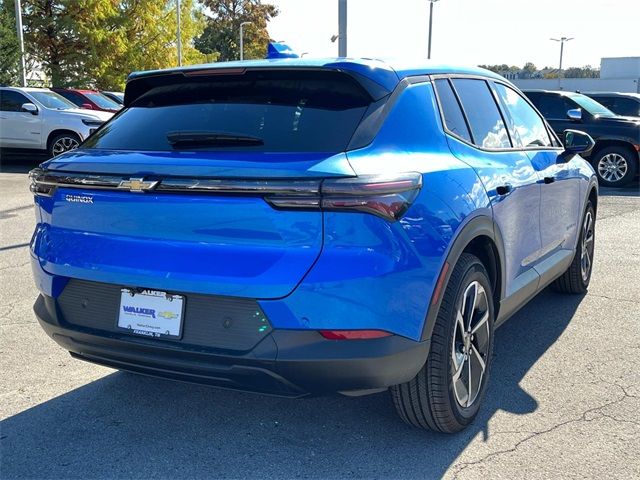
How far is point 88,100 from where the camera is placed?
1609 cm

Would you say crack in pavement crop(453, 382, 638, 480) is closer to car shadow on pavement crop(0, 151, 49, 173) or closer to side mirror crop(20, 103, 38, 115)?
side mirror crop(20, 103, 38, 115)

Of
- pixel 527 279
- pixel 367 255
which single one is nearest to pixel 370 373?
pixel 367 255

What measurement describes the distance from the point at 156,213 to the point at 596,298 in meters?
4.08

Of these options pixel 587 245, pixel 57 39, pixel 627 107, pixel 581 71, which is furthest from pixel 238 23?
pixel 581 71

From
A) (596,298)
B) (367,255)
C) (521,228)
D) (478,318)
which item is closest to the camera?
(367,255)

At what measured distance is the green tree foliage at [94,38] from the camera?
27.4m

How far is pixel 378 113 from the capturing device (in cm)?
276

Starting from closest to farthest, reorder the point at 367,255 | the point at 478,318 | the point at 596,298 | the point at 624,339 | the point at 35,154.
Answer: the point at 367,255 < the point at 478,318 < the point at 624,339 < the point at 596,298 < the point at 35,154

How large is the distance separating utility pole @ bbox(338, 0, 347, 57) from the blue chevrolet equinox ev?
25.8 ft

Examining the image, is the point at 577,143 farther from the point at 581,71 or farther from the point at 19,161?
the point at 581,71

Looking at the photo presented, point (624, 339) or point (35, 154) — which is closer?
point (624, 339)


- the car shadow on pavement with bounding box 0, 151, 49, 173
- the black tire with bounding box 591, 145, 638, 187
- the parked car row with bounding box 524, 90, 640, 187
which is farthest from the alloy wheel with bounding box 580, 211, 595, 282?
the car shadow on pavement with bounding box 0, 151, 49, 173

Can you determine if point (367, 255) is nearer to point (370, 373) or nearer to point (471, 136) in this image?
point (370, 373)

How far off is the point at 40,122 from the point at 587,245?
11864mm
